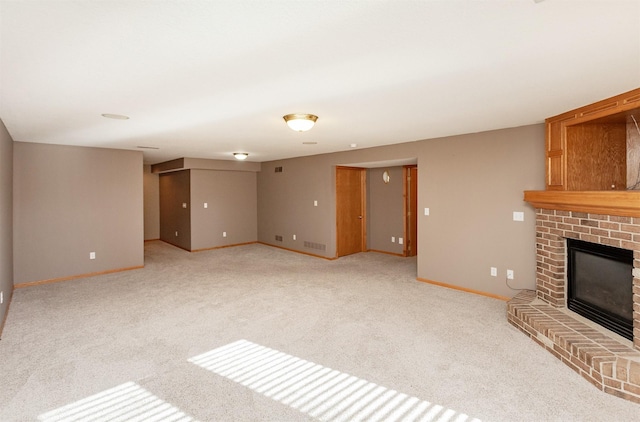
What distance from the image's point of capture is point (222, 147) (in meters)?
5.86

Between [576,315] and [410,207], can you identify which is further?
[410,207]

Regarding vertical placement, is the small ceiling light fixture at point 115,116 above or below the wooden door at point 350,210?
above

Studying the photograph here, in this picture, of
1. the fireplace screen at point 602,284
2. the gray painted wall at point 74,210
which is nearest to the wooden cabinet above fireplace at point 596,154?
the fireplace screen at point 602,284

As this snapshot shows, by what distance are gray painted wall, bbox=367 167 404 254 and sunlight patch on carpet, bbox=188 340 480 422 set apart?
4778mm

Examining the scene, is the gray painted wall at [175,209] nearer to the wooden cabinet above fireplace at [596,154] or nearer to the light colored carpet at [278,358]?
the light colored carpet at [278,358]

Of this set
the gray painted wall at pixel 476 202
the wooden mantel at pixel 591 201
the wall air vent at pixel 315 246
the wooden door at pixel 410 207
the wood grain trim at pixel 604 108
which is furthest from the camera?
the wall air vent at pixel 315 246

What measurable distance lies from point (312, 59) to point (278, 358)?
2.35 m

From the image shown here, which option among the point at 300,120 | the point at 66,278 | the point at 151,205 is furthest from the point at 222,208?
the point at 300,120

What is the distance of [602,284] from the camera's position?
3.07 m

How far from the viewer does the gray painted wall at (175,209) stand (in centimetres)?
806

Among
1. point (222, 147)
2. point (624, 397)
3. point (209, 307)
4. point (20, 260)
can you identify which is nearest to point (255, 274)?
A: point (209, 307)

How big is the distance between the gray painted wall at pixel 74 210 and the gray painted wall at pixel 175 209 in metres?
1.82

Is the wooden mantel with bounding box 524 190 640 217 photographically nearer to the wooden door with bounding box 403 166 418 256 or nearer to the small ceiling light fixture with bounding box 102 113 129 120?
the wooden door with bounding box 403 166 418 256

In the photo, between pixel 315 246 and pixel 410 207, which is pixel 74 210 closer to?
pixel 315 246
